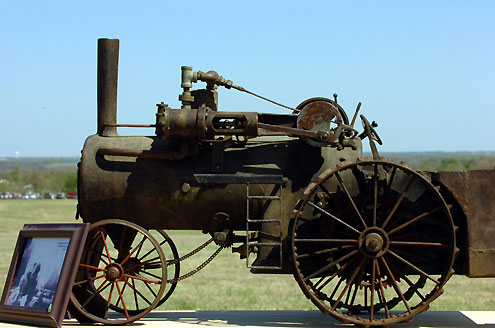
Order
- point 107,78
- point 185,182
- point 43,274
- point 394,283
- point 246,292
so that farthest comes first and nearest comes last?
1. point 246,292
2. point 107,78
3. point 185,182
4. point 43,274
5. point 394,283

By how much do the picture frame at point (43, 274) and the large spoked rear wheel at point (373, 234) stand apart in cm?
252

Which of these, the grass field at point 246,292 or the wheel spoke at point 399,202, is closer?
the wheel spoke at point 399,202

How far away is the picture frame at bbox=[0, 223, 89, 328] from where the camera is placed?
30.5ft

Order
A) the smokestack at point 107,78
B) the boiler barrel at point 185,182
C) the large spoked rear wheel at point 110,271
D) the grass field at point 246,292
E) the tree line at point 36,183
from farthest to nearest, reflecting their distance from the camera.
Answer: the tree line at point 36,183 < the grass field at point 246,292 < the smokestack at point 107,78 < the boiler barrel at point 185,182 < the large spoked rear wheel at point 110,271

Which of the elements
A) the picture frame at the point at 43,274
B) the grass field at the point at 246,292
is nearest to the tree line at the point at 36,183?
the grass field at the point at 246,292

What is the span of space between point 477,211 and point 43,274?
4.93 metres

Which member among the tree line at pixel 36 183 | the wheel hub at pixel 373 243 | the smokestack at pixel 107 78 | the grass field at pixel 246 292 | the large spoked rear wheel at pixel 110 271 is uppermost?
the smokestack at pixel 107 78

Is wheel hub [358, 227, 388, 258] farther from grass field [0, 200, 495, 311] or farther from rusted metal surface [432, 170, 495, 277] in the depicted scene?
grass field [0, 200, 495, 311]

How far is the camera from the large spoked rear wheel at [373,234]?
30.7 feet

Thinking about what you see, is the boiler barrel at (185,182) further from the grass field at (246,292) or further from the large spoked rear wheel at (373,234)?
the grass field at (246,292)

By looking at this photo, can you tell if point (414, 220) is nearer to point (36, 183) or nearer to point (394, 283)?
point (394, 283)

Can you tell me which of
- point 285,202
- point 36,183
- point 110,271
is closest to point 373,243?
point 285,202

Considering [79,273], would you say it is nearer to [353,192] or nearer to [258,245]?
[258,245]

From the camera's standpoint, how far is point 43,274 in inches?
378
